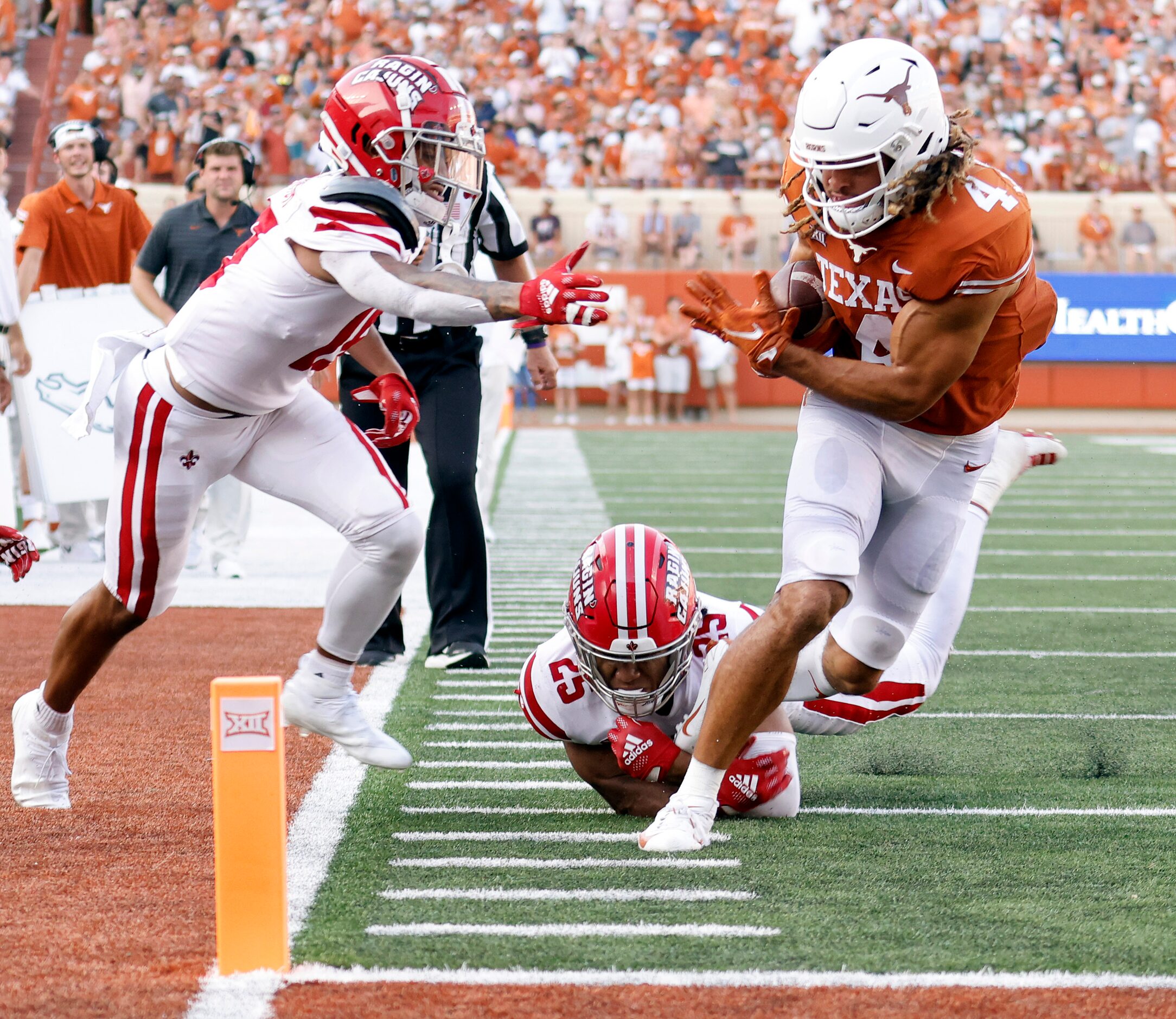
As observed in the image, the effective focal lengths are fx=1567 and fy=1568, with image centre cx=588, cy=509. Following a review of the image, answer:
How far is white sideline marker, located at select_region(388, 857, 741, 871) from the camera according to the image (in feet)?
10.2

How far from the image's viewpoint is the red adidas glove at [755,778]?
341cm

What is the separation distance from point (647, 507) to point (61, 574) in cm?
441

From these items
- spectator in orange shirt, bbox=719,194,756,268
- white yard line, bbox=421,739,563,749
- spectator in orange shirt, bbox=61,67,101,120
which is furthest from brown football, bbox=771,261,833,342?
spectator in orange shirt, bbox=719,194,756,268

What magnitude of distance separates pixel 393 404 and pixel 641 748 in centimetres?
113

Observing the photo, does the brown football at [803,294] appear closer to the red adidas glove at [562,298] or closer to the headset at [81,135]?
the red adidas glove at [562,298]

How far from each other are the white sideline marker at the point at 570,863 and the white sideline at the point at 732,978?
0.62 meters

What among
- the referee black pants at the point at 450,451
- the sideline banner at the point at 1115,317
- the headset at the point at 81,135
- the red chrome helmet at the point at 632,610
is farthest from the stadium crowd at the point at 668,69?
the red chrome helmet at the point at 632,610

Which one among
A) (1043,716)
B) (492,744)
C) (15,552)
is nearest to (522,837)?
(492,744)

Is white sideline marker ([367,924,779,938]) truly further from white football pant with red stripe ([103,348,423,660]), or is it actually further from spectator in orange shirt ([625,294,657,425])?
spectator in orange shirt ([625,294,657,425])

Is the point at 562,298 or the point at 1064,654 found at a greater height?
the point at 562,298

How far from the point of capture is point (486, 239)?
207 inches

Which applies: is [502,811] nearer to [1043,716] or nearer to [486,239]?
[1043,716]

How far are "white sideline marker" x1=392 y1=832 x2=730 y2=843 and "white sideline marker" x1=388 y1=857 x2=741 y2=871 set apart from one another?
0.14 meters

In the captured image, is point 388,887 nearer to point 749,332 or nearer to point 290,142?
point 749,332
